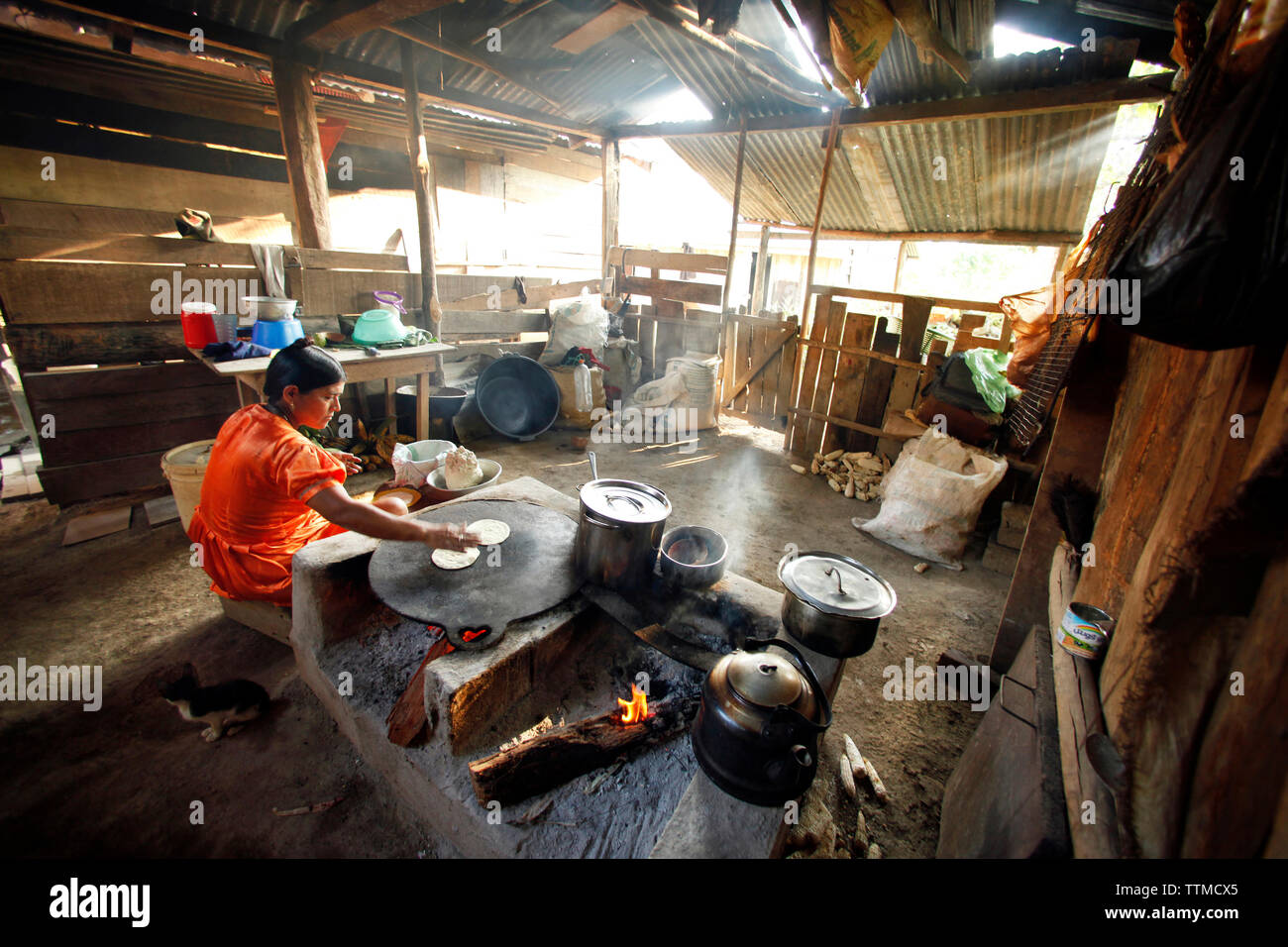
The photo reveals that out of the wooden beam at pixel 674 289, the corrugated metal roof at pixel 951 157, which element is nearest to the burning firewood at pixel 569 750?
the corrugated metal roof at pixel 951 157

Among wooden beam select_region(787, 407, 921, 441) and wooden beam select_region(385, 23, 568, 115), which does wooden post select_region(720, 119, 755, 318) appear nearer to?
wooden beam select_region(787, 407, 921, 441)

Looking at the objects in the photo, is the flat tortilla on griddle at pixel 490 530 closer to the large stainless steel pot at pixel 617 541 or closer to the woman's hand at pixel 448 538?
the woman's hand at pixel 448 538

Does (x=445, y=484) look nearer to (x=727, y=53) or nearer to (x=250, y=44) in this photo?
(x=250, y=44)

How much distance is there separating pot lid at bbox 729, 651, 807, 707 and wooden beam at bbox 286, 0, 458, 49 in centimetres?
550

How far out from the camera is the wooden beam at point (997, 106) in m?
4.78

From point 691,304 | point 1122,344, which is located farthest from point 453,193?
point 1122,344

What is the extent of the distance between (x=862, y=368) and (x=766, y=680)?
5881 mm

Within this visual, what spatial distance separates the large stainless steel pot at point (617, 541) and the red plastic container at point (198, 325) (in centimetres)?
396

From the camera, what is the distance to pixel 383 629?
312 centimetres

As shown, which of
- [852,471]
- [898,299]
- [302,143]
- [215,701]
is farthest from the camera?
[852,471]

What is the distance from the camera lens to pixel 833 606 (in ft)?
7.54

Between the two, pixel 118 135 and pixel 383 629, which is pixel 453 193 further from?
pixel 383 629

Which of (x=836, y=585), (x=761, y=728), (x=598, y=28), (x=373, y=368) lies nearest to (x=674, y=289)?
(x=598, y=28)
